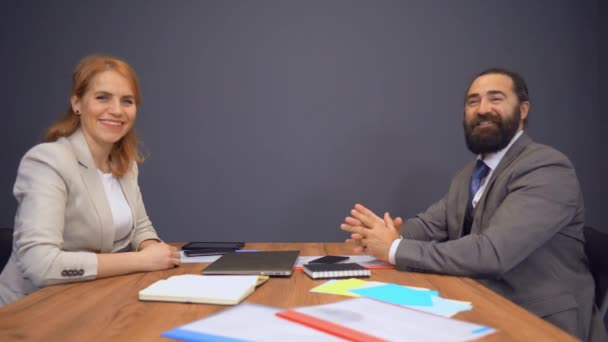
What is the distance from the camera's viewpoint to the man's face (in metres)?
1.82

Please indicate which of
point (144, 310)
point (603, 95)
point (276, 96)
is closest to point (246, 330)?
point (144, 310)

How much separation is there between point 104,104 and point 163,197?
109cm

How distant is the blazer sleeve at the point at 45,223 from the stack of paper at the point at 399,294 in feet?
2.37

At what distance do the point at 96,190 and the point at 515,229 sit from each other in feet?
4.75

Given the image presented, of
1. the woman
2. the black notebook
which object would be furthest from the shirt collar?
the woman

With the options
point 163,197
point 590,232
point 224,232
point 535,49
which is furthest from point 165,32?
point 590,232

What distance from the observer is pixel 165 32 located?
2695 mm

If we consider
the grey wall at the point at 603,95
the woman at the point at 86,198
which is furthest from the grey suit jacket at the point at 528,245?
the grey wall at the point at 603,95

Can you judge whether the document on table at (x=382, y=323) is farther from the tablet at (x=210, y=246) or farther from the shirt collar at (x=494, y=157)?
the shirt collar at (x=494, y=157)

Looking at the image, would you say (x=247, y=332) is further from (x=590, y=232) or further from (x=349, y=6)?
(x=349, y=6)

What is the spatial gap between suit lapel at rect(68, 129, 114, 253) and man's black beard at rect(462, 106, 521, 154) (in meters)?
1.53

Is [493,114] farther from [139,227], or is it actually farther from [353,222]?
[139,227]

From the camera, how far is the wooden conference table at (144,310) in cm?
76

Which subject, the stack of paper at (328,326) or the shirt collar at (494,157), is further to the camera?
the shirt collar at (494,157)
